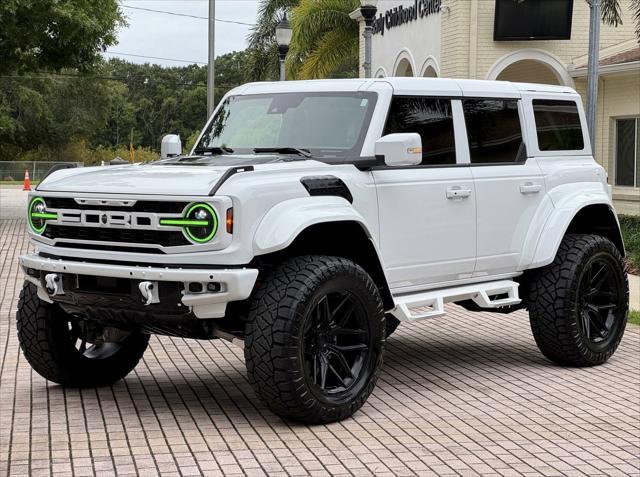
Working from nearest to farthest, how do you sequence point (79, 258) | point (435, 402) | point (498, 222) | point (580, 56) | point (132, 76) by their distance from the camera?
1. point (79, 258)
2. point (435, 402)
3. point (498, 222)
4. point (580, 56)
5. point (132, 76)

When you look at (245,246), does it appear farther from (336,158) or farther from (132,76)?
(132,76)

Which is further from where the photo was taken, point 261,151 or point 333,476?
point 261,151

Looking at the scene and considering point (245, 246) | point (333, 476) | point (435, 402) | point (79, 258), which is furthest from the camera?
point (435, 402)

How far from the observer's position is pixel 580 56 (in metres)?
25.4

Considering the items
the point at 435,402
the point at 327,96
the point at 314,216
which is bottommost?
the point at 435,402

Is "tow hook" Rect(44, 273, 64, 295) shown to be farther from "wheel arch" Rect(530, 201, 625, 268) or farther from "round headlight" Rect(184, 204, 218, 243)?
"wheel arch" Rect(530, 201, 625, 268)

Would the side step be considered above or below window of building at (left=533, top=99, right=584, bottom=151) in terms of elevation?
below

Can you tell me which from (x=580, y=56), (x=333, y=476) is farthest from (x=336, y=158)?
(x=580, y=56)

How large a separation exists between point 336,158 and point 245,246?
1.21 metres

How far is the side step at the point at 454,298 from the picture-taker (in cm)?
770

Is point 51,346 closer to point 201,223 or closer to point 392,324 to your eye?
point 201,223

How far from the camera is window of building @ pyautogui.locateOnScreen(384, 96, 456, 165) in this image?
7902mm

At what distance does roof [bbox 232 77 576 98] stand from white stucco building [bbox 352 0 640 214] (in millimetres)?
14816

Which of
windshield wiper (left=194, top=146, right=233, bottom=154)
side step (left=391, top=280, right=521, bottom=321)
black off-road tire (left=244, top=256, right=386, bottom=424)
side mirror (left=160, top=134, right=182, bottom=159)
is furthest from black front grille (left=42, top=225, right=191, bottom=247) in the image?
side step (left=391, top=280, right=521, bottom=321)
